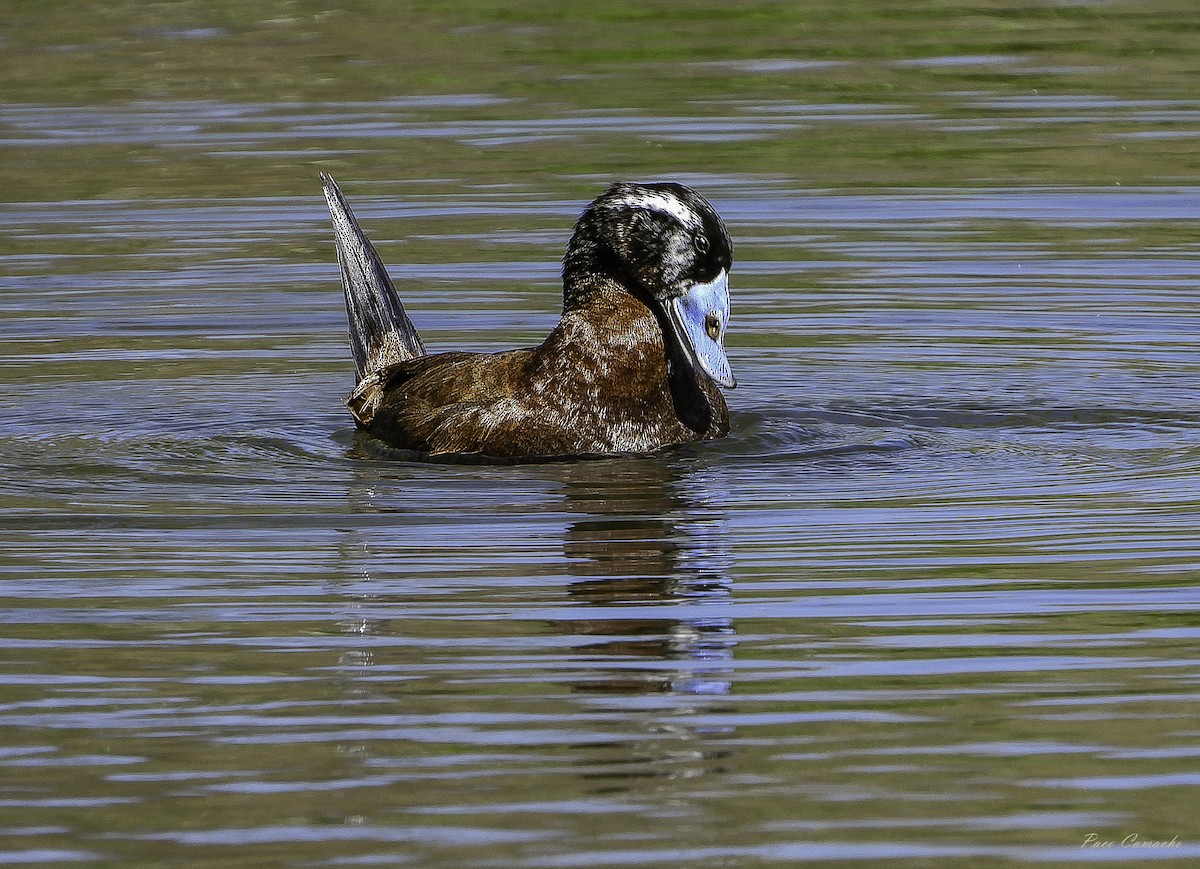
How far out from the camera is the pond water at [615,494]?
469 centimetres

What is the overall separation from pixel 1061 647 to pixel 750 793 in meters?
1.24

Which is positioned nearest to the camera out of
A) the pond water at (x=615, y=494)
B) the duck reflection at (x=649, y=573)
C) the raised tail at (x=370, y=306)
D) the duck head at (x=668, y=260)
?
the pond water at (x=615, y=494)

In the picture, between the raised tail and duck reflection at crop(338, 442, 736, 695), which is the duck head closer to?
duck reflection at crop(338, 442, 736, 695)

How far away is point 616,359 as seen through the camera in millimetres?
8156

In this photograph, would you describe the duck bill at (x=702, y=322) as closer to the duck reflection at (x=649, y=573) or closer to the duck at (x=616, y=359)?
the duck at (x=616, y=359)

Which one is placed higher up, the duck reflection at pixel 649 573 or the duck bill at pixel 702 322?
the duck bill at pixel 702 322

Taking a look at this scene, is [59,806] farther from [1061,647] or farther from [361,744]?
[1061,647]

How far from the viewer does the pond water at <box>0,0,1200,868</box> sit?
4.69 meters

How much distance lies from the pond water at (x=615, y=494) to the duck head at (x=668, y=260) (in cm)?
39

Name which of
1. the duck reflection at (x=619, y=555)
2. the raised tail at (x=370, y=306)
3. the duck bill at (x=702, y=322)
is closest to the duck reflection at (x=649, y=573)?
the duck reflection at (x=619, y=555)

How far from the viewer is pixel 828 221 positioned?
12984mm

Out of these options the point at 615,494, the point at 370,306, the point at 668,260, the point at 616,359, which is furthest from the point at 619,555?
the point at 370,306

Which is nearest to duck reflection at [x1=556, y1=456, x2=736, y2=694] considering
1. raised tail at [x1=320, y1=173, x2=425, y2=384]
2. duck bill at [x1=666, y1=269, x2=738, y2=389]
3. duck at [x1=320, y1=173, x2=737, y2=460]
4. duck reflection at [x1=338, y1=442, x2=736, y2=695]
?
duck reflection at [x1=338, y1=442, x2=736, y2=695]

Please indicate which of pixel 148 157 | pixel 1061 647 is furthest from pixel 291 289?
pixel 1061 647
